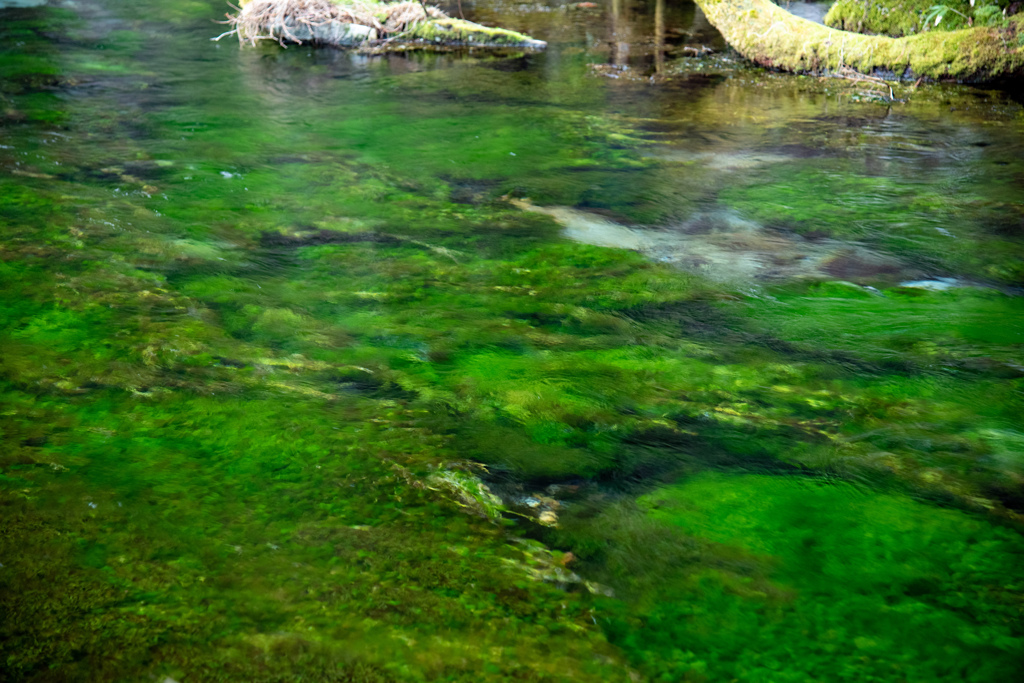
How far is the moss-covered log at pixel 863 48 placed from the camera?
7711 mm

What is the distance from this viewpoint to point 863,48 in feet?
27.2

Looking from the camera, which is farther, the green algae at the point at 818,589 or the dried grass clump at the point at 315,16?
the dried grass clump at the point at 315,16

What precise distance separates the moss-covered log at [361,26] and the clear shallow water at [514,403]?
402 cm

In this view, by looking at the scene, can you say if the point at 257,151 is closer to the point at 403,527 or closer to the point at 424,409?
the point at 424,409

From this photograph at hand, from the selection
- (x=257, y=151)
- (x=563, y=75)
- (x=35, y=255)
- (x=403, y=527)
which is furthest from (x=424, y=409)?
(x=563, y=75)

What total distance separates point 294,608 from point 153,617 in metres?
0.38

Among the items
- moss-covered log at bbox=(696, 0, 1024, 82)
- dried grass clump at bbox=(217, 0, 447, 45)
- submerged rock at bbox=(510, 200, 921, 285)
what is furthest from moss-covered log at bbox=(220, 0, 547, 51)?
submerged rock at bbox=(510, 200, 921, 285)

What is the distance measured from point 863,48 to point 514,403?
708cm

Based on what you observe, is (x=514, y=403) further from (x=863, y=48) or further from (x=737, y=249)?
(x=863, y=48)

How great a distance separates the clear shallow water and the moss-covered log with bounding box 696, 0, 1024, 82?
46.8 inches

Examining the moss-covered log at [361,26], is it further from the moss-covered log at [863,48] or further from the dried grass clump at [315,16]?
the moss-covered log at [863,48]

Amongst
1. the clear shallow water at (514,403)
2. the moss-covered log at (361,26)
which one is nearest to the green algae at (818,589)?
the clear shallow water at (514,403)

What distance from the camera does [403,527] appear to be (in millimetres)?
2568

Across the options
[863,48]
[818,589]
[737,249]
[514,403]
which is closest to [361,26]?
[863,48]
